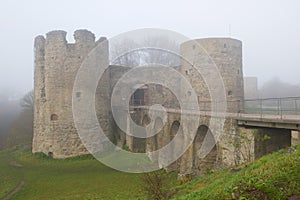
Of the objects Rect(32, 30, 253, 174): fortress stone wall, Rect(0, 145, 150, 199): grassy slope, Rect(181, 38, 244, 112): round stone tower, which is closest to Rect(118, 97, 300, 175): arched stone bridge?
Rect(0, 145, 150, 199): grassy slope

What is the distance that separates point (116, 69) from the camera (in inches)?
795

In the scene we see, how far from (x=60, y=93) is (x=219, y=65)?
30.5 feet

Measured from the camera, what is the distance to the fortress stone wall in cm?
1627

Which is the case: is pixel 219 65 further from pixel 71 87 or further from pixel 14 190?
pixel 14 190

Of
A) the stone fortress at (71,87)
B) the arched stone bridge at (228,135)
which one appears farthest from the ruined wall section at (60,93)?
the arched stone bridge at (228,135)

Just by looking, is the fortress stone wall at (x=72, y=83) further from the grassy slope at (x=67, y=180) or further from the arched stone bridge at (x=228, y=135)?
the arched stone bridge at (x=228, y=135)

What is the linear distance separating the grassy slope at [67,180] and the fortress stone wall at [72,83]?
1.36 metres

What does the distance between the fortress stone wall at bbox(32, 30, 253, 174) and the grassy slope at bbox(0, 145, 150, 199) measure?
4.47ft

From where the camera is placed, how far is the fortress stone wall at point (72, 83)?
53.4 ft

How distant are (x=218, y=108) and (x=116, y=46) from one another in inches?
685

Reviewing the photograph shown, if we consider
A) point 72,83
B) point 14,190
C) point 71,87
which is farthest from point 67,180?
point 72,83

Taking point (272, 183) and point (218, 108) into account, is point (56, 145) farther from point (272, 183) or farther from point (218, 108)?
point (272, 183)

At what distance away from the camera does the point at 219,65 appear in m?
16.1

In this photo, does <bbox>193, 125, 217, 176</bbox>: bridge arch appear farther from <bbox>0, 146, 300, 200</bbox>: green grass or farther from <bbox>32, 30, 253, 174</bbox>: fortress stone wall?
<bbox>32, 30, 253, 174</bbox>: fortress stone wall
